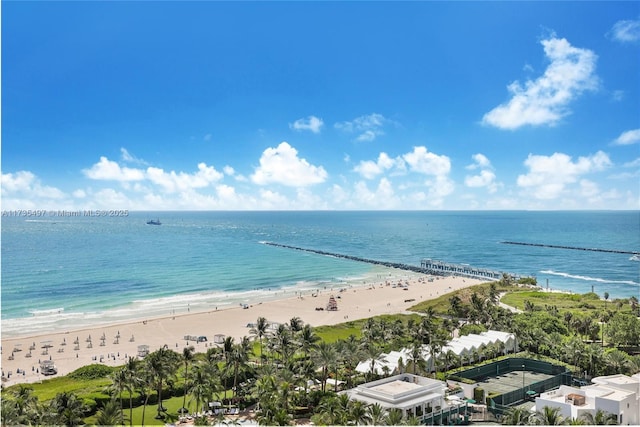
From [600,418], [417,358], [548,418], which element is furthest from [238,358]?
[600,418]

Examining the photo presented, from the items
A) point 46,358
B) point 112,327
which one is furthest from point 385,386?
point 112,327

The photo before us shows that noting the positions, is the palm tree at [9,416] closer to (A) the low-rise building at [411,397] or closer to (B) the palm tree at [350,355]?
(A) the low-rise building at [411,397]

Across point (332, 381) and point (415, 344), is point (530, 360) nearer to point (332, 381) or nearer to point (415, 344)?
point (415, 344)

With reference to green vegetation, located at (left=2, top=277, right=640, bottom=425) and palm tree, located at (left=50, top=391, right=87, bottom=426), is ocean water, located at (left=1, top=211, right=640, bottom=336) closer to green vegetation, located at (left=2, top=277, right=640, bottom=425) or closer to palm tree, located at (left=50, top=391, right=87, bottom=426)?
green vegetation, located at (left=2, top=277, right=640, bottom=425)

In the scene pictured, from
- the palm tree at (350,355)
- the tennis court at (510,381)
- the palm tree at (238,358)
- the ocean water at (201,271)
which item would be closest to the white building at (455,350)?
the palm tree at (350,355)

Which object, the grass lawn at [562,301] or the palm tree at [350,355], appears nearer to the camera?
the palm tree at [350,355]

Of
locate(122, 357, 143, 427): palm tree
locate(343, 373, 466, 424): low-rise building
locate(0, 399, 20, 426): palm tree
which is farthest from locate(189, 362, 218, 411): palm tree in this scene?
locate(0, 399, 20, 426): palm tree

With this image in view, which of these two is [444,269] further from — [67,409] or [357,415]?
[67,409]
